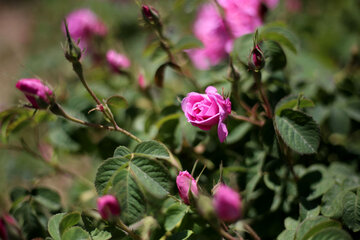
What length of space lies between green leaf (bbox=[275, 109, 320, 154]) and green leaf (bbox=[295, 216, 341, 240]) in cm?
15

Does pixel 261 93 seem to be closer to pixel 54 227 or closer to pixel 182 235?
pixel 182 235

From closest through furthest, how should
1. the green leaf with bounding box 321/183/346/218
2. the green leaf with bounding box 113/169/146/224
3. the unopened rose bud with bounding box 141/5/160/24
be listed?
the green leaf with bounding box 113/169/146/224, the green leaf with bounding box 321/183/346/218, the unopened rose bud with bounding box 141/5/160/24

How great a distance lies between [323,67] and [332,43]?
0.30m

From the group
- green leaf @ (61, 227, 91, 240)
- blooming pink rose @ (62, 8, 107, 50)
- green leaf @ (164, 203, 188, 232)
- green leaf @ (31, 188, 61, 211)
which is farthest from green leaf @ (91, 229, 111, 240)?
blooming pink rose @ (62, 8, 107, 50)

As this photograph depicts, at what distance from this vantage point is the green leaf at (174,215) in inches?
31.2

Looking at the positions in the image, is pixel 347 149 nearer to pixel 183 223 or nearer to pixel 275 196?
pixel 275 196

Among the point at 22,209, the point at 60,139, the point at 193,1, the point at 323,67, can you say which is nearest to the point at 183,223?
the point at 22,209

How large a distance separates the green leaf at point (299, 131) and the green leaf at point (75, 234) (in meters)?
0.50

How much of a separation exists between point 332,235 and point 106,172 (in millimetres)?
477

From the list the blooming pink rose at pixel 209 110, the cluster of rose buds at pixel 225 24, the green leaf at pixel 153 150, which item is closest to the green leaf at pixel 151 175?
the green leaf at pixel 153 150

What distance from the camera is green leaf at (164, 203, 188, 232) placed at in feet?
2.60

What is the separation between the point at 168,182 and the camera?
0.73m

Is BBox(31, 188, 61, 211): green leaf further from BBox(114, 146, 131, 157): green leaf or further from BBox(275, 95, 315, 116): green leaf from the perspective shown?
BBox(275, 95, 315, 116): green leaf

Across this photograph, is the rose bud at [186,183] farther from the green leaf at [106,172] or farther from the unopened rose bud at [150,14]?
the unopened rose bud at [150,14]
